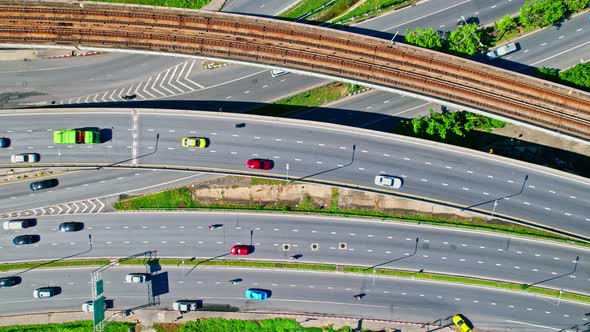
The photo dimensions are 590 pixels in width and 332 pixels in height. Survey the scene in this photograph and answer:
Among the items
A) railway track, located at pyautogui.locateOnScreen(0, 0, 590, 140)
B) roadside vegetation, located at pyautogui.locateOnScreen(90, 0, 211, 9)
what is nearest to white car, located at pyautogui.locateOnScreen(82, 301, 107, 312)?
railway track, located at pyautogui.locateOnScreen(0, 0, 590, 140)

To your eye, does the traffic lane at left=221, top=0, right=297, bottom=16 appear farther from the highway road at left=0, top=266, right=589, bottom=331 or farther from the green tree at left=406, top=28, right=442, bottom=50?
the highway road at left=0, top=266, right=589, bottom=331

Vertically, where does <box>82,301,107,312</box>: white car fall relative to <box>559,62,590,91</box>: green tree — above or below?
below

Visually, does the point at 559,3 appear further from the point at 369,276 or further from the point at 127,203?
the point at 127,203

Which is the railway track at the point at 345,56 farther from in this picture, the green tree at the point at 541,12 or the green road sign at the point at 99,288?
the green road sign at the point at 99,288

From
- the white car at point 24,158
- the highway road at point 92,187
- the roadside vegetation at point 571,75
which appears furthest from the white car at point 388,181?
the white car at point 24,158

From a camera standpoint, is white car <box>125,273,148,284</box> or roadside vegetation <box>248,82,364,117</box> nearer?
white car <box>125,273,148,284</box>

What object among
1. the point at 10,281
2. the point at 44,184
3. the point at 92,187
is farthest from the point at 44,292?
the point at 92,187
